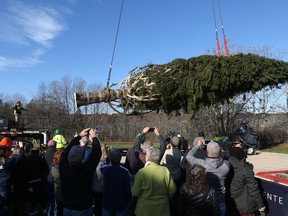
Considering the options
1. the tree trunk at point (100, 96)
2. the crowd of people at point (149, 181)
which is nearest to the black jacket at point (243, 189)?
the crowd of people at point (149, 181)

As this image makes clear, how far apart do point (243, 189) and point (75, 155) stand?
2.59 metres

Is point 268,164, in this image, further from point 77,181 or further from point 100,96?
point 77,181

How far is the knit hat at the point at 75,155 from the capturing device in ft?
13.4

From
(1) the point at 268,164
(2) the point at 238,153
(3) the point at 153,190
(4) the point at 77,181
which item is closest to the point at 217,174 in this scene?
(2) the point at 238,153

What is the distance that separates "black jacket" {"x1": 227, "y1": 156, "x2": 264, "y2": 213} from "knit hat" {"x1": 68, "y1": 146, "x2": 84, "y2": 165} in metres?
2.30

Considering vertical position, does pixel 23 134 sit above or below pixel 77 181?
above

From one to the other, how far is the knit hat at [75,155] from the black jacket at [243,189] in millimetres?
2305

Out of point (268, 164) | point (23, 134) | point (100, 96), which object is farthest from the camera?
point (268, 164)

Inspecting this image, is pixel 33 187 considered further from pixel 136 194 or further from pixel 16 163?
pixel 136 194

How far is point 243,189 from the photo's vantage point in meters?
4.88

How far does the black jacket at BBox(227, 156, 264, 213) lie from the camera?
4.77 m

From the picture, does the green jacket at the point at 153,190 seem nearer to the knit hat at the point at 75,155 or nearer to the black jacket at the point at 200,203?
the black jacket at the point at 200,203

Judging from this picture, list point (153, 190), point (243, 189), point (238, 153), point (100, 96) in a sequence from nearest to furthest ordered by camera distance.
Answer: point (153, 190) → point (243, 189) → point (238, 153) → point (100, 96)

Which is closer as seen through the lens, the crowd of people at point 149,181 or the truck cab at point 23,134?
the crowd of people at point 149,181
